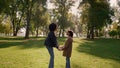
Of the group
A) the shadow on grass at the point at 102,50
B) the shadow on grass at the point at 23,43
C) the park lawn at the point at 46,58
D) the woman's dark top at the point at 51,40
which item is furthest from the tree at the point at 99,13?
the woman's dark top at the point at 51,40

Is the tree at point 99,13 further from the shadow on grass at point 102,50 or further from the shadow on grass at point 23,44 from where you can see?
the shadow on grass at point 23,44

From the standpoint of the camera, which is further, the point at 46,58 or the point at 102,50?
the point at 102,50

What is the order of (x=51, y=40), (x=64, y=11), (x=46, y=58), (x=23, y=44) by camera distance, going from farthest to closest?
1. (x=64, y=11)
2. (x=23, y=44)
3. (x=46, y=58)
4. (x=51, y=40)

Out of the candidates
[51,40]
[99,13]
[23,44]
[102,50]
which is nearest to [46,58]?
[51,40]

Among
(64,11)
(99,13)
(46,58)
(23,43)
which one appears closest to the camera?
(46,58)

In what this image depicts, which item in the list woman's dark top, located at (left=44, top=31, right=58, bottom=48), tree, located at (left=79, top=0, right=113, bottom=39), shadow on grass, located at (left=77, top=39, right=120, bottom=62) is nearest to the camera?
woman's dark top, located at (left=44, top=31, right=58, bottom=48)

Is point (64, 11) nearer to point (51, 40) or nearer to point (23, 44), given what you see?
point (23, 44)

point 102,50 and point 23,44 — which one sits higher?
point 23,44

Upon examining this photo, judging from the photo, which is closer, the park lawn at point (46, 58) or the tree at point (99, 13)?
the park lawn at point (46, 58)

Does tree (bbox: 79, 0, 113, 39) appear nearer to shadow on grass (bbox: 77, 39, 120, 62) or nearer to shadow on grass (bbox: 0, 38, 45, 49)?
shadow on grass (bbox: 77, 39, 120, 62)

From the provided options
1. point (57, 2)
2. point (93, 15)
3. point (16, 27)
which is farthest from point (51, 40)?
point (16, 27)

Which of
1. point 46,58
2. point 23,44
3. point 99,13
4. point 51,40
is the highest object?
point 99,13

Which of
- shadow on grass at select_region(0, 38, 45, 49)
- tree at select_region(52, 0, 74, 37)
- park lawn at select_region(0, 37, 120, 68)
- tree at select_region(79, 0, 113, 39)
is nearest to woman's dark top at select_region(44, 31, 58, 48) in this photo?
park lawn at select_region(0, 37, 120, 68)

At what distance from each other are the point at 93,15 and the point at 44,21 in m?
31.4
